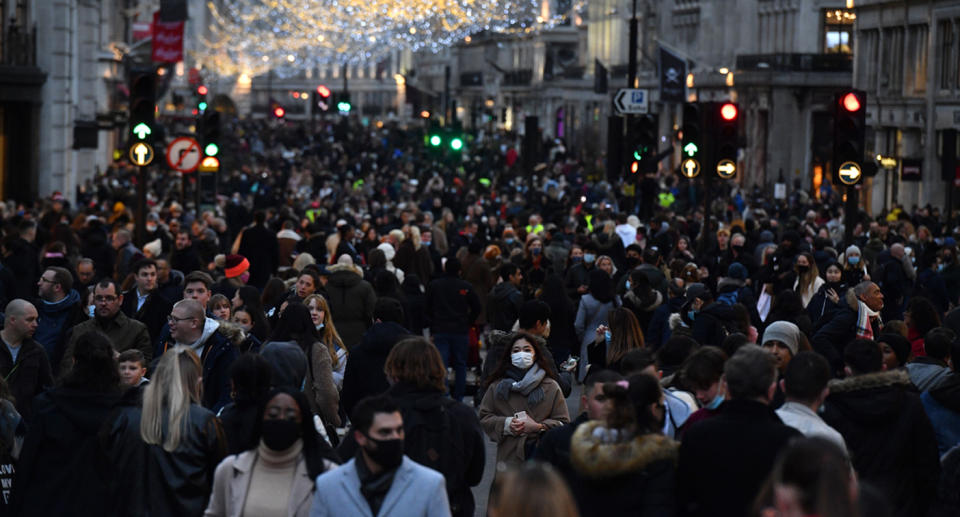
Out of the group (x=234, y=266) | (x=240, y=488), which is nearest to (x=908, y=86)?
(x=234, y=266)

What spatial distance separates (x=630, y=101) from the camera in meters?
28.1

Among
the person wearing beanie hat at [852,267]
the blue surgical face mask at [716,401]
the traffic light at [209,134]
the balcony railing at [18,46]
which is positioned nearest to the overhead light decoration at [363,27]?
the balcony railing at [18,46]

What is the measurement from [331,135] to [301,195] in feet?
133

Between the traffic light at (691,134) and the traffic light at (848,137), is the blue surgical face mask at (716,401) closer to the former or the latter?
the traffic light at (848,137)

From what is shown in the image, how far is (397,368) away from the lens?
8.23m

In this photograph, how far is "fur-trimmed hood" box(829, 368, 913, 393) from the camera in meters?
8.39

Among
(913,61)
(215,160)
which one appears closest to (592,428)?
(215,160)

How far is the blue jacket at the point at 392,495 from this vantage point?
22.4ft

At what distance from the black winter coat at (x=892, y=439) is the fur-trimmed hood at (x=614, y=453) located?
162cm

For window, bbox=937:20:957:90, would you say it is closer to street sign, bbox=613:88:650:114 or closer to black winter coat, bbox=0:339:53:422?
street sign, bbox=613:88:650:114

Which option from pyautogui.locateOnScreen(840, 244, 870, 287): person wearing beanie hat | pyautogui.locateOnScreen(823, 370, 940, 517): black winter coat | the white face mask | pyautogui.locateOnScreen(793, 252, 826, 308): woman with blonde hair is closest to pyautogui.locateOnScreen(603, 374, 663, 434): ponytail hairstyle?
pyautogui.locateOnScreen(823, 370, 940, 517): black winter coat

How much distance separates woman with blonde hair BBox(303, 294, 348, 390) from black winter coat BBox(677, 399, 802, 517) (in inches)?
208

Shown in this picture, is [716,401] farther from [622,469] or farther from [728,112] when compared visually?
[728,112]

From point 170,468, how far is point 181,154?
14493mm
